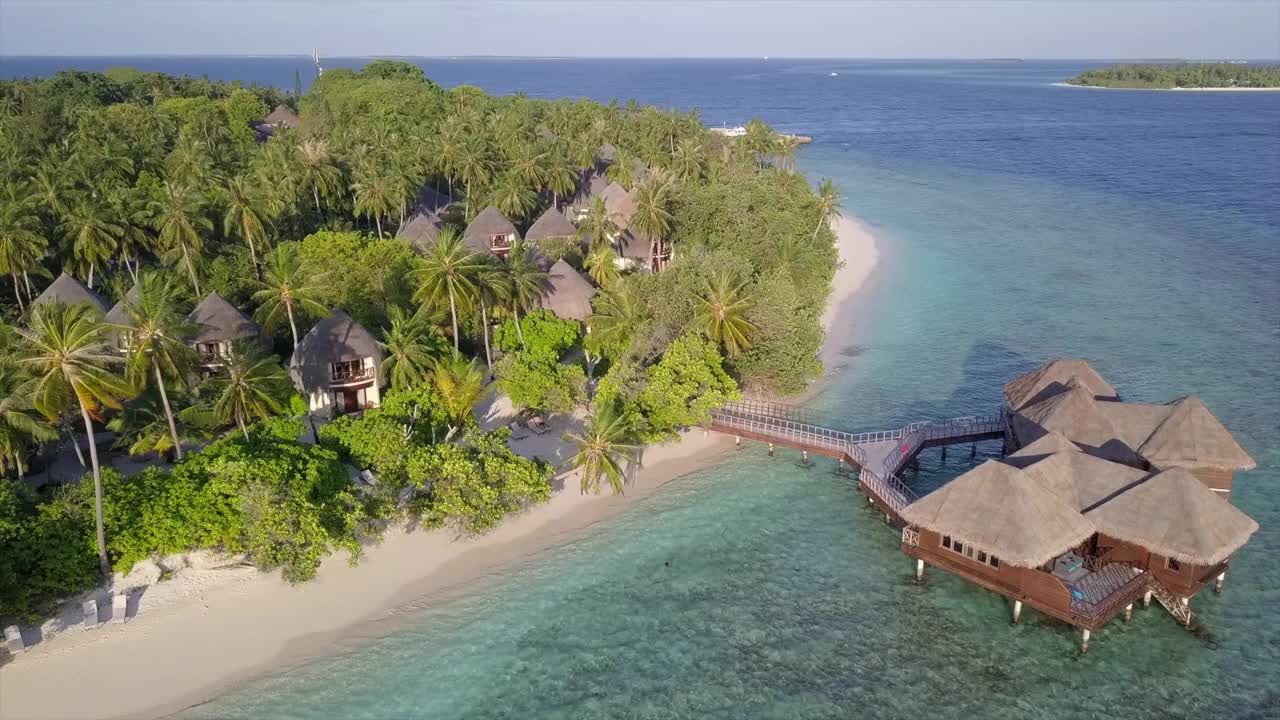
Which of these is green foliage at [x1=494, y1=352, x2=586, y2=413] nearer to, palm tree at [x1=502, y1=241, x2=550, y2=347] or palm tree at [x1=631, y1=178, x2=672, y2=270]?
palm tree at [x1=502, y1=241, x2=550, y2=347]

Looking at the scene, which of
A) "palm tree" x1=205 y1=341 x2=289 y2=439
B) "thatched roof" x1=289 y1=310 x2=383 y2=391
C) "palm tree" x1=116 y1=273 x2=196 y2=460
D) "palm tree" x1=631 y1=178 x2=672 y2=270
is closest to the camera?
"palm tree" x1=116 y1=273 x2=196 y2=460

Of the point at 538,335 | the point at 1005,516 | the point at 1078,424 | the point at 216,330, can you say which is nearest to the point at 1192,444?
the point at 1078,424

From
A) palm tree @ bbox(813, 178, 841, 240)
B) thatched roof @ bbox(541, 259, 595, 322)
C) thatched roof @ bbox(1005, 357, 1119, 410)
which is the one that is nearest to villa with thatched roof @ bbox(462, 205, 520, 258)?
thatched roof @ bbox(541, 259, 595, 322)

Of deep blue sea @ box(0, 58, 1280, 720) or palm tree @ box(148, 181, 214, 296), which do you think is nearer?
deep blue sea @ box(0, 58, 1280, 720)

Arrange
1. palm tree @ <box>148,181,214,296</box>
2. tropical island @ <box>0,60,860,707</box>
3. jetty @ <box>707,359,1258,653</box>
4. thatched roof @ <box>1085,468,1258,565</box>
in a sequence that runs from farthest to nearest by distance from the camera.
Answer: palm tree @ <box>148,181,214,296</box>
tropical island @ <box>0,60,860,707</box>
jetty @ <box>707,359,1258,653</box>
thatched roof @ <box>1085,468,1258,565</box>

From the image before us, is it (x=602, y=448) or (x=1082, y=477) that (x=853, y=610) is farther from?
(x=602, y=448)

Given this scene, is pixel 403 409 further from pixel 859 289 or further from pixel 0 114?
pixel 0 114

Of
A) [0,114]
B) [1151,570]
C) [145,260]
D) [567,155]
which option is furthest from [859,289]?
[0,114]
